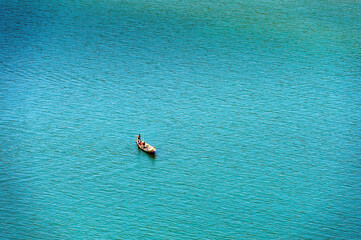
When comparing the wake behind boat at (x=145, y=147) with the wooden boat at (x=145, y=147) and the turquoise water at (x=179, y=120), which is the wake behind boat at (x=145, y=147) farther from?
the turquoise water at (x=179, y=120)

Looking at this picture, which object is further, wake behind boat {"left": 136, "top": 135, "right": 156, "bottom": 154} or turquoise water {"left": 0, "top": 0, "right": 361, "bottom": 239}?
wake behind boat {"left": 136, "top": 135, "right": 156, "bottom": 154}

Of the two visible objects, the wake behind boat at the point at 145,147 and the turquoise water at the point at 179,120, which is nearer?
the turquoise water at the point at 179,120

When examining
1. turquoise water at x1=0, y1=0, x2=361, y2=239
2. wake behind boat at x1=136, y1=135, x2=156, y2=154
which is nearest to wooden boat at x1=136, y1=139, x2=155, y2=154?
wake behind boat at x1=136, y1=135, x2=156, y2=154

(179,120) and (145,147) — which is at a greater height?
(179,120)

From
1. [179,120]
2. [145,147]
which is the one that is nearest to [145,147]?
[145,147]

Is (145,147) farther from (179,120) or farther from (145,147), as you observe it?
(179,120)

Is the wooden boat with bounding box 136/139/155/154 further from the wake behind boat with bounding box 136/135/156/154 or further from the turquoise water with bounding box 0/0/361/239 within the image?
the turquoise water with bounding box 0/0/361/239

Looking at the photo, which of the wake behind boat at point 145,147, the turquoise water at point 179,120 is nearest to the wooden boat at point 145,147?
the wake behind boat at point 145,147

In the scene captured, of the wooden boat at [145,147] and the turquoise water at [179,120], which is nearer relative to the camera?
the turquoise water at [179,120]
